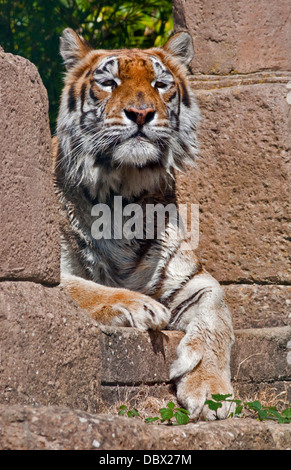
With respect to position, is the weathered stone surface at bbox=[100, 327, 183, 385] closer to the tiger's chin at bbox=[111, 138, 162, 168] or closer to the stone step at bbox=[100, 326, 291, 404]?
the stone step at bbox=[100, 326, 291, 404]

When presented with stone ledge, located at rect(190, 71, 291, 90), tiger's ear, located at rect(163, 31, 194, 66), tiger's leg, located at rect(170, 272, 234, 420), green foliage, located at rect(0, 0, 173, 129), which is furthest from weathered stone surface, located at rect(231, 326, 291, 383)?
green foliage, located at rect(0, 0, 173, 129)

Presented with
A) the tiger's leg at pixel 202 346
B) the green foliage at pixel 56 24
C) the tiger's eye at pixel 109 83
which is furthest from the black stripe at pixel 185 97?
the green foliage at pixel 56 24

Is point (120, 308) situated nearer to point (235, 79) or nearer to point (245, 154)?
point (245, 154)

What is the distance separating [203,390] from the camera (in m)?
3.59

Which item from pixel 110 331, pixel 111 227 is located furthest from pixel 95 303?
pixel 111 227

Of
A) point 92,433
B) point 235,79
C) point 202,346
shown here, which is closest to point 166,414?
point 202,346

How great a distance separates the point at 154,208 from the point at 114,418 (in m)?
2.23

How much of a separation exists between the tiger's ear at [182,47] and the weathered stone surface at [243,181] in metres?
0.21

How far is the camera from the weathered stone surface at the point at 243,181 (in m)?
4.58

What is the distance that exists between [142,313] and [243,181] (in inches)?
54.5

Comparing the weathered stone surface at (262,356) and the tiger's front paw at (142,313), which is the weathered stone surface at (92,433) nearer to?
the tiger's front paw at (142,313)

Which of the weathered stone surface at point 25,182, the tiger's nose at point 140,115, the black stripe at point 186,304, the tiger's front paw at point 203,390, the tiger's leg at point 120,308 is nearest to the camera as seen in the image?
the weathered stone surface at point 25,182

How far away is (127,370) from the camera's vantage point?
3492mm
